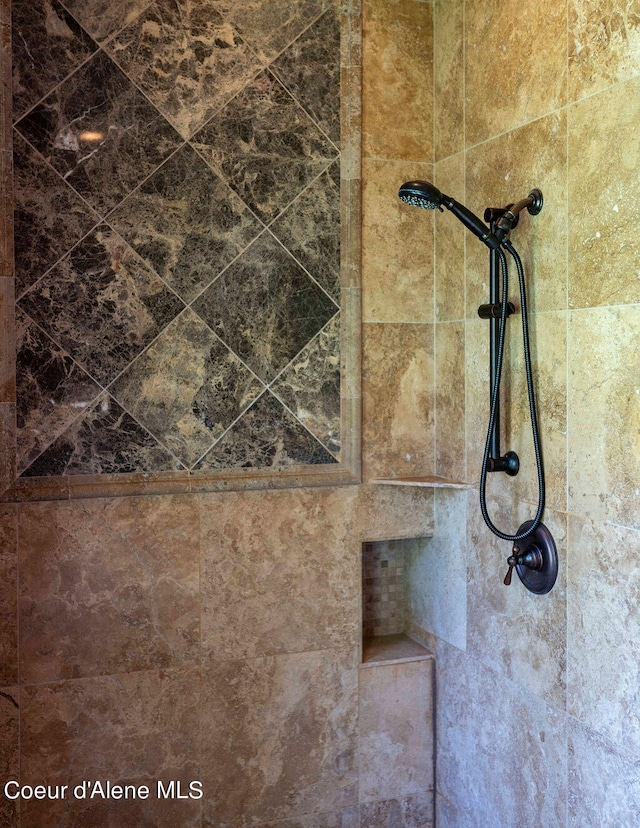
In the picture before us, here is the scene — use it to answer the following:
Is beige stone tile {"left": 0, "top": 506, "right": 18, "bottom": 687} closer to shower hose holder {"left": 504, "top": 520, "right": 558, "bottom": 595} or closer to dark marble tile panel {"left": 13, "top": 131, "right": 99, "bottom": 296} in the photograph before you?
dark marble tile panel {"left": 13, "top": 131, "right": 99, "bottom": 296}

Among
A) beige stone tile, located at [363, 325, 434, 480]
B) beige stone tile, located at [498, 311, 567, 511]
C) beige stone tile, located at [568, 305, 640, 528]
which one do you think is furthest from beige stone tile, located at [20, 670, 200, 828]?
beige stone tile, located at [568, 305, 640, 528]

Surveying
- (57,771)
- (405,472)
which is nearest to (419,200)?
(405,472)

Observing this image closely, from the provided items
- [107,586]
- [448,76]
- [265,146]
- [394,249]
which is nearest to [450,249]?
[394,249]

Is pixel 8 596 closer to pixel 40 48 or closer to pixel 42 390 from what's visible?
pixel 42 390

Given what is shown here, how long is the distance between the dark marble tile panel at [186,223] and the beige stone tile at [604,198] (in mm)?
876

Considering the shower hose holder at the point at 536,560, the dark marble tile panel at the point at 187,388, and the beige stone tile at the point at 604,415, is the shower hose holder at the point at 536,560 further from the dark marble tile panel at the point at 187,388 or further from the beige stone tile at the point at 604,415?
the dark marble tile panel at the point at 187,388

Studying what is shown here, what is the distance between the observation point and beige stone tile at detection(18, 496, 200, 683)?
1.78m

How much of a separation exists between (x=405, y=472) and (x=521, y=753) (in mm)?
823

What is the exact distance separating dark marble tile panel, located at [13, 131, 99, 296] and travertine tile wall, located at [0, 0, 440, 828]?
0.18ft

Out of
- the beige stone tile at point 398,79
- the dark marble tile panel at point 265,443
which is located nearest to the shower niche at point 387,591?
the dark marble tile panel at point 265,443

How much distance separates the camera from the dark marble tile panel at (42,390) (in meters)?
1.76

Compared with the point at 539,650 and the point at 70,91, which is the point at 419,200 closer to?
Result: the point at 70,91

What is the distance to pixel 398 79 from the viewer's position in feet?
6.75

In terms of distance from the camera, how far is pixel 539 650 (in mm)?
1629
